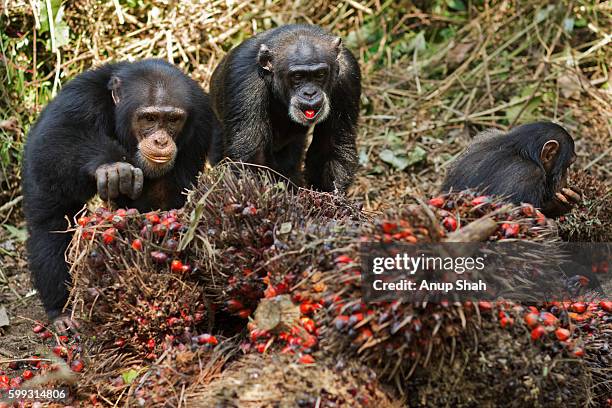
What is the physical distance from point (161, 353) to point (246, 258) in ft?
2.48

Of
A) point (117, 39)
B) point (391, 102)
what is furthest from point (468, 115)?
point (117, 39)

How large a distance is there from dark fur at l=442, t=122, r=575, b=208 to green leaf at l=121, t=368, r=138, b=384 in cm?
297

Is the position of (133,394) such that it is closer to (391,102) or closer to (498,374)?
(498,374)

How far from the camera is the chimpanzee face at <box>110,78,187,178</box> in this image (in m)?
6.41

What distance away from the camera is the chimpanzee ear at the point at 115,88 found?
6.62 meters

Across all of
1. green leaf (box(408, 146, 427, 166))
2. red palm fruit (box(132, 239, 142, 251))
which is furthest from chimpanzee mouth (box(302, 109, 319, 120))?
red palm fruit (box(132, 239, 142, 251))

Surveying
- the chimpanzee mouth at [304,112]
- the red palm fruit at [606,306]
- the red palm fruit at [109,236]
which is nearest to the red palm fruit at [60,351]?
the red palm fruit at [109,236]

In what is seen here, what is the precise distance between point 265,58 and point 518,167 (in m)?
2.40

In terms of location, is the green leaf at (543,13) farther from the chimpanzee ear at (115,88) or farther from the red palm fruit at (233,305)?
the red palm fruit at (233,305)

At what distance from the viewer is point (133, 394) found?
4734 mm

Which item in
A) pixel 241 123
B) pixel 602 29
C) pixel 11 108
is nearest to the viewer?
pixel 241 123

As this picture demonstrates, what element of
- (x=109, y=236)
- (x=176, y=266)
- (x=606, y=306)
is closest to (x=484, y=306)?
(x=606, y=306)

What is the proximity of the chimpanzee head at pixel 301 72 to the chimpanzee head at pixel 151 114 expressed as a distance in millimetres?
978

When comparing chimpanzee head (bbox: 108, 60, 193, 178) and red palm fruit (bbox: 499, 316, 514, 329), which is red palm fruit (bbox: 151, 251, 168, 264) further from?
red palm fruit (bbox: 499, 316, 514, 329)
